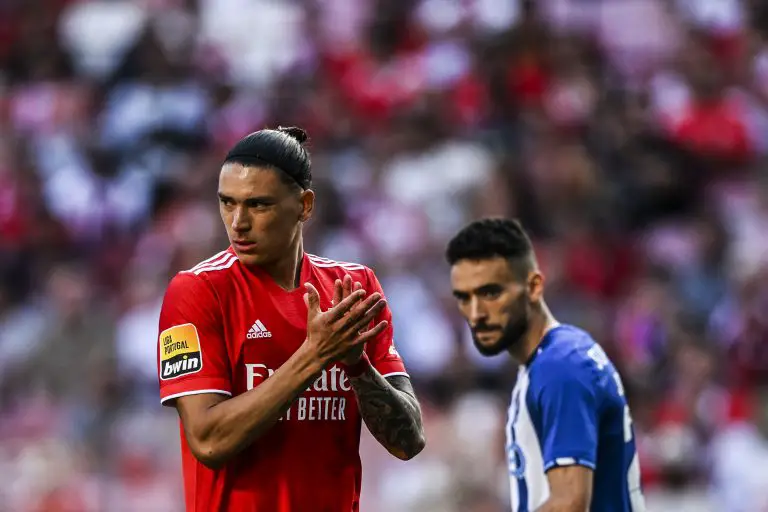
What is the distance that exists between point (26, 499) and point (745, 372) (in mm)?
5207

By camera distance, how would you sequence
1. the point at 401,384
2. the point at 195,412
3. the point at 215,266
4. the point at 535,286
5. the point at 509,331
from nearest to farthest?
1. the point at 195,412
2. the point at 215,266
3. the point at 401,384
4. the point at 509,331
5. the point at 535,286

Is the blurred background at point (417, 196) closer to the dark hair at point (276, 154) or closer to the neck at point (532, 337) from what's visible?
the neck at point (532, 337)

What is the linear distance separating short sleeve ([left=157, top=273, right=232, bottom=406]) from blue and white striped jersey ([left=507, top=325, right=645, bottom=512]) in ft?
4.76

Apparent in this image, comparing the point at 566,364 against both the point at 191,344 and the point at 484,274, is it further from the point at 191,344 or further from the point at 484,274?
the point at 191,344

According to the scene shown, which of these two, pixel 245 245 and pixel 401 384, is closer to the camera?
pixel 245 245

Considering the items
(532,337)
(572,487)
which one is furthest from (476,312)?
(572,487)

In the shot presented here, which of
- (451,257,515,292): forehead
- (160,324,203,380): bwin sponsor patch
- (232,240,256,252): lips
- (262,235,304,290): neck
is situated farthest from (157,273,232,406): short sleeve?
(451,257,515,292): forehead

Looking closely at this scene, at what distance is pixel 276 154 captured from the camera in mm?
4617

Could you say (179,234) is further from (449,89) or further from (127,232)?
(449,89)

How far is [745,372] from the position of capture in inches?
395

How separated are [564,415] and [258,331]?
1.37 m

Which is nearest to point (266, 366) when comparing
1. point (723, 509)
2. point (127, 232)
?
point (723, 509)

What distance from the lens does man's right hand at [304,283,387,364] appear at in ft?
13.9

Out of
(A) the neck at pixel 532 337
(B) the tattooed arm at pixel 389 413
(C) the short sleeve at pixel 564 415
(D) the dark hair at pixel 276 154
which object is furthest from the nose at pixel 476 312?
(D) the dark hair at pixel 276 154
